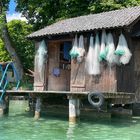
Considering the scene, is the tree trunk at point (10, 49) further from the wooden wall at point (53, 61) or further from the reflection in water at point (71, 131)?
the reflection in water at point (71, 131)

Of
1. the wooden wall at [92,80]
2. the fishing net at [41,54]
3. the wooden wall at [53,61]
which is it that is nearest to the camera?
the wooden wall at [92,80]

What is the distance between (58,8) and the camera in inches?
1099

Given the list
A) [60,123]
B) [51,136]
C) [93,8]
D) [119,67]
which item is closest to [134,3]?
[93,8]

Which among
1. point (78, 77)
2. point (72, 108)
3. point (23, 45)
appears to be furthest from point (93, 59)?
point (23, 45)

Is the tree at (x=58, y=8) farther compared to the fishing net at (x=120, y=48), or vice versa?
the tree at (x=58, y=8)

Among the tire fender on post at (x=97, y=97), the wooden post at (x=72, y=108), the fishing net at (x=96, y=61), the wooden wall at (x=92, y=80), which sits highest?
the fishing net at (x=96, y=61)

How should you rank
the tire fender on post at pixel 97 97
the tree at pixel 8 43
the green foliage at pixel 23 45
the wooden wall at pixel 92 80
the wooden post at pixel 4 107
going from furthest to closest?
the green foliage at pixel 23 45 < the tree at pixel 8 43 < the wooden post at pixel 4 107 < the wooden wall at pixel 92 80 < the tire fender on post at pixel 97 97

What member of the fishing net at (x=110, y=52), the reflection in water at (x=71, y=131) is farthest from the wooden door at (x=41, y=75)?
the reflection in water at (x=71, y=131)

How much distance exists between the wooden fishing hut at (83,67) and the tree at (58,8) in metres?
7.20

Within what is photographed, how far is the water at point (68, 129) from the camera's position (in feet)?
38.6

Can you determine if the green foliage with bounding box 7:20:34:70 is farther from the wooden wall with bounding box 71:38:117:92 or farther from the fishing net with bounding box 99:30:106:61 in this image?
the fishing net with bounding box 99:30:106:61

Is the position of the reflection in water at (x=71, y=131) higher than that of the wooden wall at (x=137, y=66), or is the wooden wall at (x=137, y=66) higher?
the wooden wall at (x=137, y=66)

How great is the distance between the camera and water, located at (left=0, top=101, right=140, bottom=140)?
1176 centimetres

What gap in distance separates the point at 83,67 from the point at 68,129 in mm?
3512
